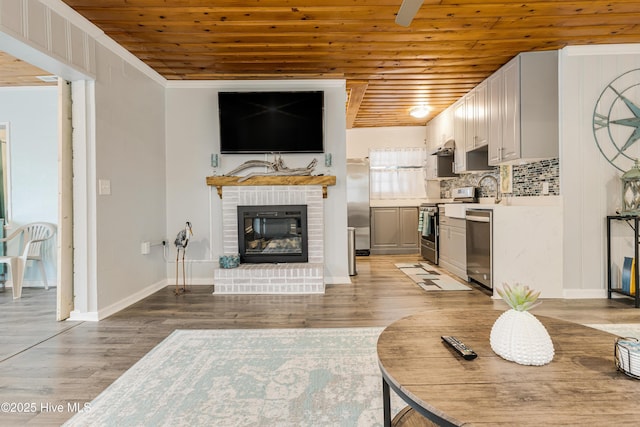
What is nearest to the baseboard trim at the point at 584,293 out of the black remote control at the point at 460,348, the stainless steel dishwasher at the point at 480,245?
the stainless steel dishwasher at the point at 480,245

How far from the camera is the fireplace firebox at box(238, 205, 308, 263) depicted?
441 centimetres

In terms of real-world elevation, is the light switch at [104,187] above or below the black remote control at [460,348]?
above

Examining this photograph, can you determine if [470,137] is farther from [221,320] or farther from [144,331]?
[144,331]

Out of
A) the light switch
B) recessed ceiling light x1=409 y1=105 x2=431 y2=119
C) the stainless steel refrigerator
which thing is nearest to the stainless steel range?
the stainless steel refrigerator

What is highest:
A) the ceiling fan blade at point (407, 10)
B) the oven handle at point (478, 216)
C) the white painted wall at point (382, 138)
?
the white painted wall at point (382, 138)

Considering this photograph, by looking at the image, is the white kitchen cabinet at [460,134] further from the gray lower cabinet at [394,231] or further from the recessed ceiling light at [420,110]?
the gray lower cabinet at [394,231]

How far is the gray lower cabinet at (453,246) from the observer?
15.1 feet

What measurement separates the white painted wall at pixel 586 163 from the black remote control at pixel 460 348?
3043 millimetres

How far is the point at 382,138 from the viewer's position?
7.38m

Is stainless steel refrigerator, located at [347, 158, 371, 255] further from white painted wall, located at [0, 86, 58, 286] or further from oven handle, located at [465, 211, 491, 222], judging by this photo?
white painted wall, located at [0, 86, 58, 286]

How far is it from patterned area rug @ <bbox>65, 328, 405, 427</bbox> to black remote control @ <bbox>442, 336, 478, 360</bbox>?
0.53m

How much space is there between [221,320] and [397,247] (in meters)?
4.62

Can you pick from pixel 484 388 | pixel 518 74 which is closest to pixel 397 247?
pixel 518 74

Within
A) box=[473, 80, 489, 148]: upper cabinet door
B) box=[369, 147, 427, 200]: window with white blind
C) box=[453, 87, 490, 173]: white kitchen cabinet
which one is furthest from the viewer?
box=[369, 147, 427, 200]: window with white blind
